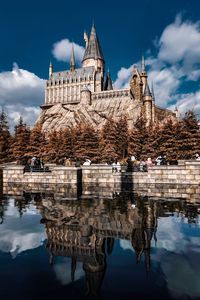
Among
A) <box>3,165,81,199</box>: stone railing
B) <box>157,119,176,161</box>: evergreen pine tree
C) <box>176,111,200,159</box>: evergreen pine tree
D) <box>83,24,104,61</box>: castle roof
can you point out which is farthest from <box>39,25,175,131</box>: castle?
<box>3,165,81,199</box>: stone railing

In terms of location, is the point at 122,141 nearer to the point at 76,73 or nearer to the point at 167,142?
the point at 167,142

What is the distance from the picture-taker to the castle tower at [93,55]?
108m

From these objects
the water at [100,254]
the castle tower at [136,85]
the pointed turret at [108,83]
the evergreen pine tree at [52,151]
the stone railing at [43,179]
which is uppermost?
the pointed turret at [108,83]

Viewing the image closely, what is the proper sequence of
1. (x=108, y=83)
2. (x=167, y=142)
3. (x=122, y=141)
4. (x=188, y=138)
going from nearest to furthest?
(x=188, y=138)
(x=167, y=142)
(x=122, y=141)
(x=108, y=83)

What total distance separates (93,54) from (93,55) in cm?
51

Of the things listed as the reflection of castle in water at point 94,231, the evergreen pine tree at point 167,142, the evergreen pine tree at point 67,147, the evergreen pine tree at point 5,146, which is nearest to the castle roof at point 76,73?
the evergreen pine tree at point 5,146

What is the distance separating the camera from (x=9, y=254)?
5.82 metres

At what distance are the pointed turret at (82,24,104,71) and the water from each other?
106362mm

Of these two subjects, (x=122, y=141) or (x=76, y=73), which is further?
(x=76, y=73)

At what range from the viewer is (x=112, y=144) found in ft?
145

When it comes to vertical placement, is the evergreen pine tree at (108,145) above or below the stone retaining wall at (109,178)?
above

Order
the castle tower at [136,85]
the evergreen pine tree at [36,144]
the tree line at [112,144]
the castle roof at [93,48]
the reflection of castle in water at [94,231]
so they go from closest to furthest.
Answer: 1. the reflection of castle in water at [94,231]
2. the tree line at [112,144]
3. the evergreen pine tree at [36,144]
4. the castle tower at [136,85]
5. the castle roof at [93,48]

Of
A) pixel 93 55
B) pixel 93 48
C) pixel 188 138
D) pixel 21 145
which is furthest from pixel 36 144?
pixel 93 48

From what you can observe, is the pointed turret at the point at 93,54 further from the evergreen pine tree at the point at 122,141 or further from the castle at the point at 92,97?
the evergreen pine tree at the point at 122,141
